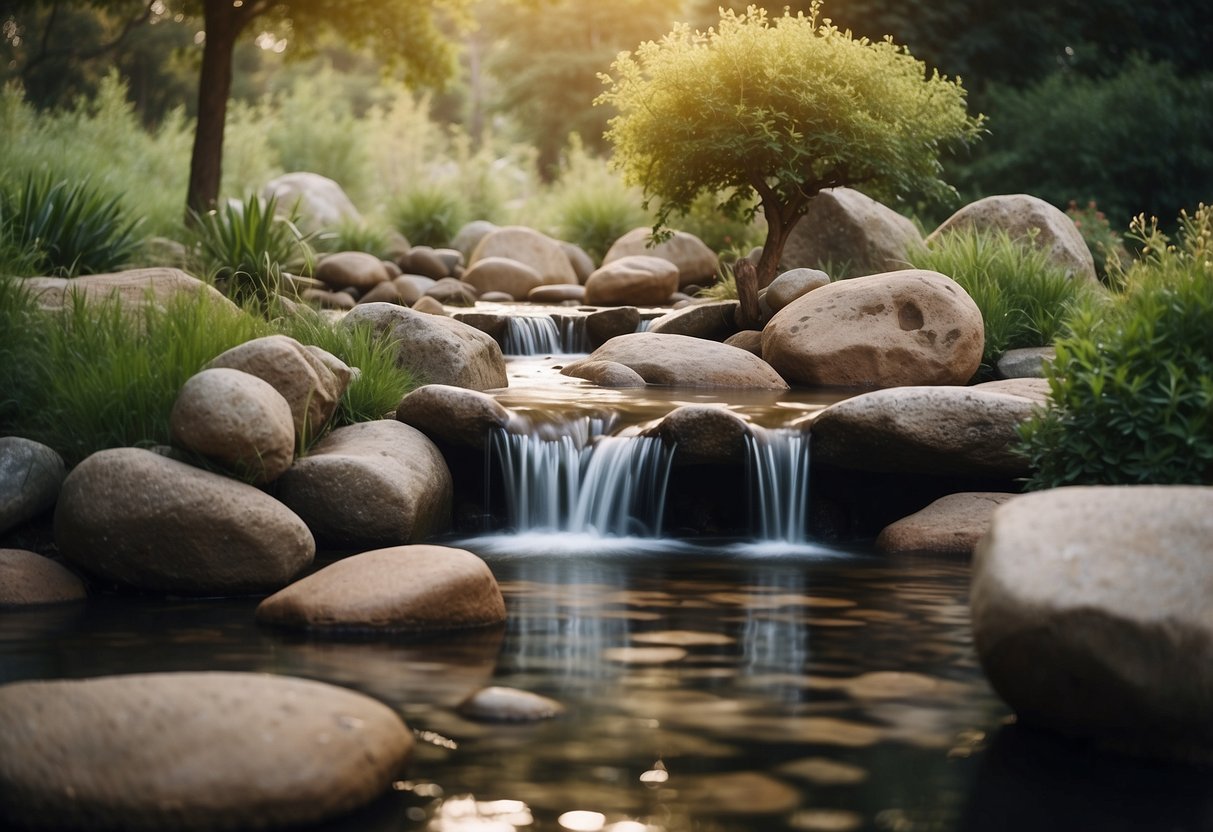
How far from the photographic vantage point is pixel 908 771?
3967 millimetres

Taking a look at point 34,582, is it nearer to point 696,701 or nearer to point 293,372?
point 293,372

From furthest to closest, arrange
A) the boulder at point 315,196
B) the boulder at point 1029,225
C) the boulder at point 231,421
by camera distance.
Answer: the boulder at point 315,196, the boulder at point 1029,225, the boulder at point 231,421

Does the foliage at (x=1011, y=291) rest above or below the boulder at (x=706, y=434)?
above

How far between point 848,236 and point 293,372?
26.7 feet

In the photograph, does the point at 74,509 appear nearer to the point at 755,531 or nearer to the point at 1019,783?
the point at 755,531

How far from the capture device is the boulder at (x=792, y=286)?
12188 mm

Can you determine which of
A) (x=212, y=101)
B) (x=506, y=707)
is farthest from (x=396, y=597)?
(x=212, y=101)

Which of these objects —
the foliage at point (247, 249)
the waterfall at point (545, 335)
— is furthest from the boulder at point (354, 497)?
the waterfall at point (545, 335)

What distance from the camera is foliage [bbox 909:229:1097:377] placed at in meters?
11.2

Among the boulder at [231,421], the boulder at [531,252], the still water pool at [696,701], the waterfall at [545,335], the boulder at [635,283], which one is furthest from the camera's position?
the boulder at [531,252]

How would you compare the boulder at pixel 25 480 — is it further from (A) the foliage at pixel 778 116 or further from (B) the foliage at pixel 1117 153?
(B) the foliage at pixel 1117 153

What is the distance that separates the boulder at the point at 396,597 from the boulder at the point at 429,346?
157 inches

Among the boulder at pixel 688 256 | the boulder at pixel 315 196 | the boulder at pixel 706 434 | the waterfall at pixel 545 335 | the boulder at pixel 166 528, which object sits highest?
the boulder at pixel 315 196

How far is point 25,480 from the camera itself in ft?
21.9
